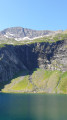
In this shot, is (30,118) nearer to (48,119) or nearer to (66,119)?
(48,119)

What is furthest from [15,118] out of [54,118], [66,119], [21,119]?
[66,119]

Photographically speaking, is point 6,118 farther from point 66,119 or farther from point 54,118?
point 66,119

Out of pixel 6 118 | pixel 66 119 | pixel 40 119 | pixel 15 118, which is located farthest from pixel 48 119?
pixel 6 118

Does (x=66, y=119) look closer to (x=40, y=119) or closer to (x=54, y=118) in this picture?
(x=54, y=118)

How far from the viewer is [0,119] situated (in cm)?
5997

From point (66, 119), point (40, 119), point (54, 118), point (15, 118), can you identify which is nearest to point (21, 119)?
point (15, 118)

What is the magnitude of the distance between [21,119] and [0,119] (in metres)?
8.58

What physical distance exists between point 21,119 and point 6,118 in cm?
680

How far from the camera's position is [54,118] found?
61.6 meters

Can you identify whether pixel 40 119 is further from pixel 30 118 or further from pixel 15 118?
pixel 15 118

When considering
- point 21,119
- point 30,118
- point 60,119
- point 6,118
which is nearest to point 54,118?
point 60,119

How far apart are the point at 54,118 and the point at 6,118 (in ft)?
64.3

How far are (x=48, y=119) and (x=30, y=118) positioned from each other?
727cm

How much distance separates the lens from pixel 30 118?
60844mm
